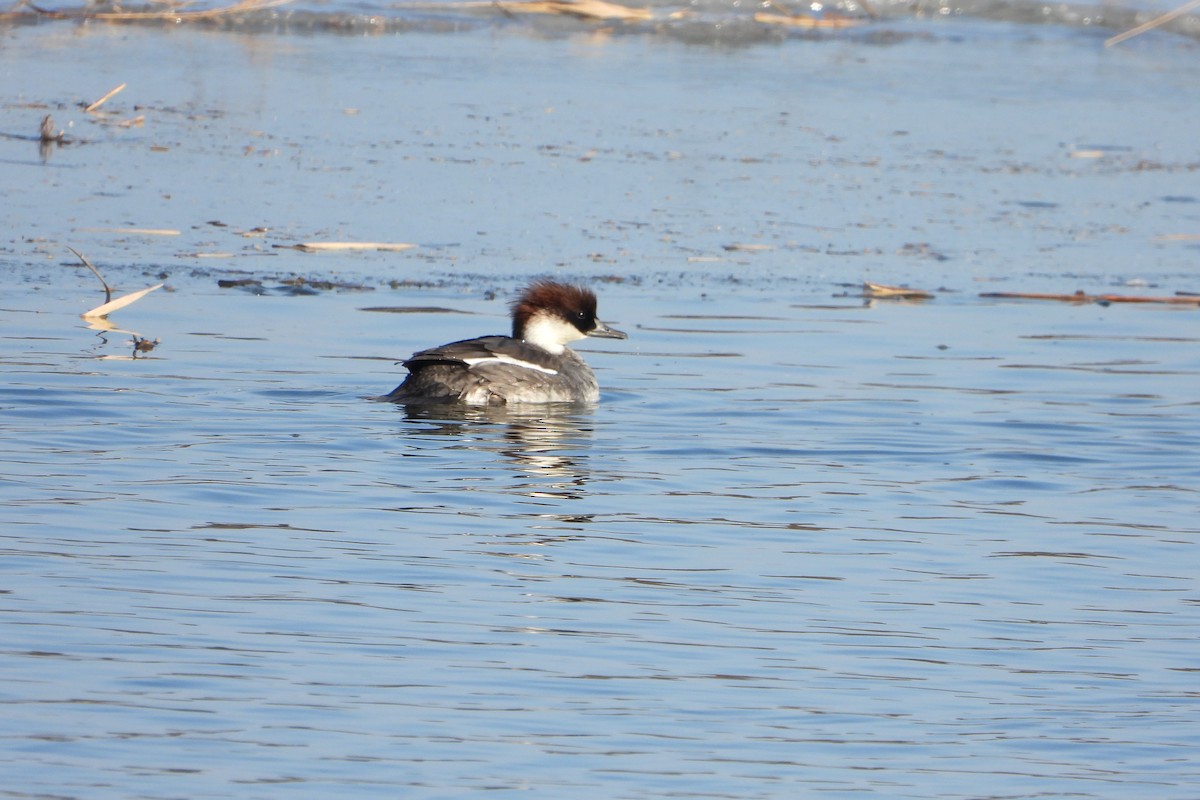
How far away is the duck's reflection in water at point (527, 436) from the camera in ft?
25.2

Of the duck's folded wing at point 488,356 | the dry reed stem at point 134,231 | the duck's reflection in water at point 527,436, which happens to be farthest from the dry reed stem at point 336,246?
the duck's reflection in water at point 527,436

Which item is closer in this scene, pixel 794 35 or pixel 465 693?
pixel 465 693

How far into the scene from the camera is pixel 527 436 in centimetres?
882

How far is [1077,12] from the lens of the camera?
64.0 feet

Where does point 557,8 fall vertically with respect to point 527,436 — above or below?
above

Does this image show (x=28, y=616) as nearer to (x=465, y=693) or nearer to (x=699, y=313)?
(x=465, y=693)

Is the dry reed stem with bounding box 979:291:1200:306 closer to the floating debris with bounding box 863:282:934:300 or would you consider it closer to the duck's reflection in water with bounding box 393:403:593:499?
the floating debris with bounding box 863:282:934:300

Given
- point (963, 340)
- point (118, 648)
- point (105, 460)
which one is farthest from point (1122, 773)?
point (963, 340)

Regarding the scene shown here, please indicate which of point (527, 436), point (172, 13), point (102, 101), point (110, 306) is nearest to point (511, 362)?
point (527, 436)

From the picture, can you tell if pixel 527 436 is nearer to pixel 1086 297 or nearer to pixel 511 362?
pixel 511 362

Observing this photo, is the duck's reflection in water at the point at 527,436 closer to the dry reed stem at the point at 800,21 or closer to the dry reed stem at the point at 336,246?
the dry reed stem at the point at 336,246

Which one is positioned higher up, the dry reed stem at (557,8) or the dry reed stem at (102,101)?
the dry reed stem at (557,8)

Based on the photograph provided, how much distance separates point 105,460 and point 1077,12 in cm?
1432

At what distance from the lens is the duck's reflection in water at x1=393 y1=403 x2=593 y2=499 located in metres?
7.68
